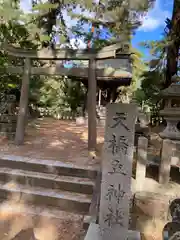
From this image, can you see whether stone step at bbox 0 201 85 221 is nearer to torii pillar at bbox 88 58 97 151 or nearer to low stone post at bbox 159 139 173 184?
low stone post at bbox 159 139 173 184

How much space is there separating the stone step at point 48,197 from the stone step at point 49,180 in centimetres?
9

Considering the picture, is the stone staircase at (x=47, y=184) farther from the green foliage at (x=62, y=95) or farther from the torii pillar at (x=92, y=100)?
the green foliage at (x=62, y=95)

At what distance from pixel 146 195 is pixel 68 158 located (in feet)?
6.64

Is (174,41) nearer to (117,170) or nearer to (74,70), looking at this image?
(74,70)

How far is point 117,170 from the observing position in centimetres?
224

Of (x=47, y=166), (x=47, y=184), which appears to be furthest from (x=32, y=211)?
(x=47, y=166)

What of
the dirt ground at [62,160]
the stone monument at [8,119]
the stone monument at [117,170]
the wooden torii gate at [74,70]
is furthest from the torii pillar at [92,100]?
the stone monument at [117,170]

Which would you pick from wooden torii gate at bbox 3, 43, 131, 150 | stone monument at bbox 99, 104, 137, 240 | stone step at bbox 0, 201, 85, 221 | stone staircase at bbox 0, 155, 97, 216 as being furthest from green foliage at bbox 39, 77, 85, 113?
stone monument at bbox 99, 104, 137, 240

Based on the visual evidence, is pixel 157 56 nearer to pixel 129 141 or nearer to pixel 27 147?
pixel 27 147

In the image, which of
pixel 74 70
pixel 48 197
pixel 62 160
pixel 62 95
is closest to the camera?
pixel 48 197

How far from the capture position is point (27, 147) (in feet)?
17.9

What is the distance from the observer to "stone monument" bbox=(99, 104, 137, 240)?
215 cm

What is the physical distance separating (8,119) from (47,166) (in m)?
3.70

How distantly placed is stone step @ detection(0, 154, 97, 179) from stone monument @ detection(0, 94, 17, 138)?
245 centimetres
